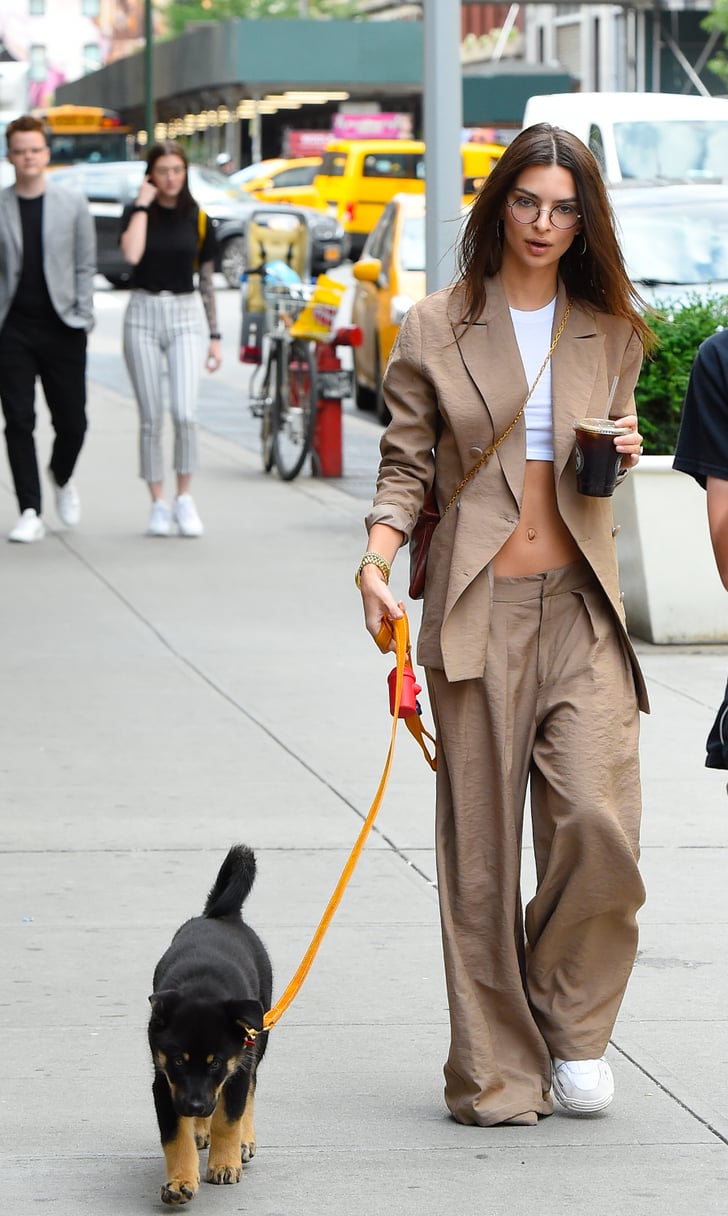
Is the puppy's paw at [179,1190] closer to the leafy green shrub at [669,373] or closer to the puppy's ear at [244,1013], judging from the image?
the puppy's ear at [244,1013]

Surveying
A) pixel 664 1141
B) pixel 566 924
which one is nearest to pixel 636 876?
pixel 566 924

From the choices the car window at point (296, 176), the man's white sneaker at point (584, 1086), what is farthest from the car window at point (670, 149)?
the car window at point (296, 176)

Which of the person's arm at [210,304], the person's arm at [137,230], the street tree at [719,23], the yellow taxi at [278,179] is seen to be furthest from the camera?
the street tree at [719,23]

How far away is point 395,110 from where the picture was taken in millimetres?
63938

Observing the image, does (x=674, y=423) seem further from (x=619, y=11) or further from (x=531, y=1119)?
(x=619, y=11)

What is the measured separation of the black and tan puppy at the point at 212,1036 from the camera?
3.54 meters

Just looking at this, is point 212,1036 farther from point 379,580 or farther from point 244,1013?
point 379,580

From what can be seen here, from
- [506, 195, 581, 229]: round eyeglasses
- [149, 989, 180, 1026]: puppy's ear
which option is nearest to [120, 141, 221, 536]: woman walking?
[506, 195, 581, 229]: round eyeglasses

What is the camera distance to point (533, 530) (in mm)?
4195

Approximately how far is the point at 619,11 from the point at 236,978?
49737 mm

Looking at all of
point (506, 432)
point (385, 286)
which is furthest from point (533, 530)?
point (385, 286)

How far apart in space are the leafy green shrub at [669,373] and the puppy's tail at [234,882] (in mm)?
5336

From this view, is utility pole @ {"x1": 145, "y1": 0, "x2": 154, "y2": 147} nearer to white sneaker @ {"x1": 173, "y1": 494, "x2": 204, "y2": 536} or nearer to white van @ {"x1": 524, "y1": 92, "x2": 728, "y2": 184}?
white van @ {"x1": 524, "y1": 92, "x2": 728, "y2": 184}

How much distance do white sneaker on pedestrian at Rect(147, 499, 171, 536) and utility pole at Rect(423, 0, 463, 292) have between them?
198 centimetres
